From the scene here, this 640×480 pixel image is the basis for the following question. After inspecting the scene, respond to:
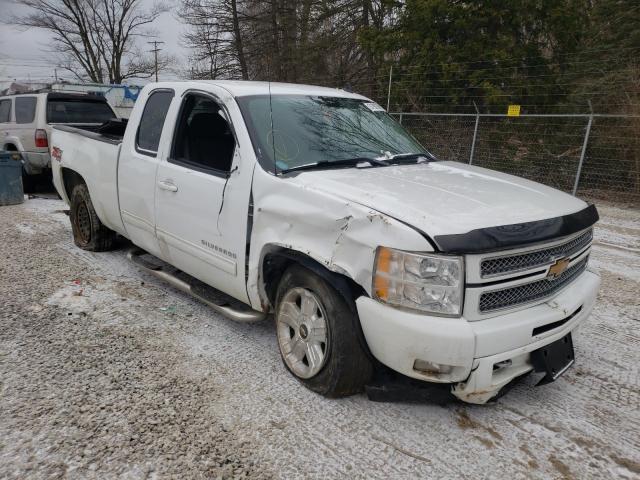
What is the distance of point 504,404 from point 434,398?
549mm

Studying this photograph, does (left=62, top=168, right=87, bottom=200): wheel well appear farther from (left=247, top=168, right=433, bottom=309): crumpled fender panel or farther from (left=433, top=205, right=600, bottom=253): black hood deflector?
(left=433, top=205, right=600, bottom=253): black hood deflector

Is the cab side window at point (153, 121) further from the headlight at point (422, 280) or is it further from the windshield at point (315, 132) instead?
the headlight at point (422, 280)

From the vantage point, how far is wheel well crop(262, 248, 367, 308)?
2.60 metres

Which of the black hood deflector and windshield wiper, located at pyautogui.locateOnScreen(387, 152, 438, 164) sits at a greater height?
windshield wiper, located at pyautogui.locateOnScreen(387, 152, 438, 164)

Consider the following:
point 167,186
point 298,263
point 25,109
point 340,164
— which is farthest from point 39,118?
point 298,263

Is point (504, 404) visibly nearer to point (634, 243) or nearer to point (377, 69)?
point (634, 243)

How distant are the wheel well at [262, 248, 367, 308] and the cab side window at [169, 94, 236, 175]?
1020 mm

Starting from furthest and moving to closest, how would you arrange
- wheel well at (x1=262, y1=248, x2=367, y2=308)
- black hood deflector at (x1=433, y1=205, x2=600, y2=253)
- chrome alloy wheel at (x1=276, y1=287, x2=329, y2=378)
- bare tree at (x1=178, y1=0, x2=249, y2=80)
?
bare tree at (x1=178, y1=0, x2=249, y2=80) → chrome alloy wheel at (x1=276, y1=287, x2=329, y2=378) → wheel well at (x1=262, y1=248, x2=367, y2=308) → black hood deflector at (x1=433, y1=205, x2=600, y2=253)

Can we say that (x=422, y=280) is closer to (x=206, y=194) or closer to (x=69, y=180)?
(x=206, y=194)

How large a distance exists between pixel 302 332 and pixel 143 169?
221 centimetres

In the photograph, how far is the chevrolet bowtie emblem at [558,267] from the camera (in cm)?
262

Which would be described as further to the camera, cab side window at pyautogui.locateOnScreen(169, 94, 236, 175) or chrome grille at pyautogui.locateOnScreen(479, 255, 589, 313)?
cab side window at pyautogui.locateOnScreen(169, 94, 236, 175)

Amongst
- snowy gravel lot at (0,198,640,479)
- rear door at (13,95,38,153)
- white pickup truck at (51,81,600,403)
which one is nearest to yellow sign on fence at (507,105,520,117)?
white pickup truck at (51,81,600,403)

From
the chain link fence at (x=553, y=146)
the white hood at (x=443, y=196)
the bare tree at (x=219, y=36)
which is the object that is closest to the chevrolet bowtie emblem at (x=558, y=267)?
the white hood at (x=443, y=196)
